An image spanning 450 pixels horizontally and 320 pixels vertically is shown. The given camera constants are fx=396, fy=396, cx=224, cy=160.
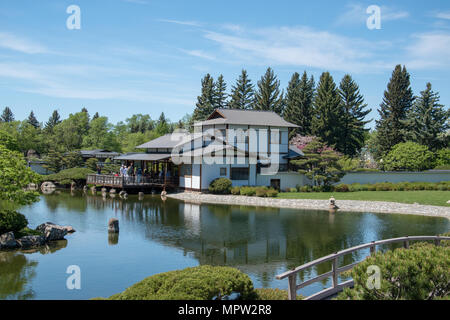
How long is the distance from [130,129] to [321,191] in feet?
207

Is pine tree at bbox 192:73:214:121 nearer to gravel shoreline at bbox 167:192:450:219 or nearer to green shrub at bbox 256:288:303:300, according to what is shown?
gravel shoreline at bbox 167:192:450:219

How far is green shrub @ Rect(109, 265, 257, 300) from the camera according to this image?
7188 millimetres

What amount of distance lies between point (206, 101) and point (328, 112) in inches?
847

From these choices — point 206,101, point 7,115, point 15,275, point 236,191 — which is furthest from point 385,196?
point 7,115

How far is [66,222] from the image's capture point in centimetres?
2128

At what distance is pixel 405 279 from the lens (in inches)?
285

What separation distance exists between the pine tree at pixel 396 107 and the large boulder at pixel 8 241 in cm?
4444

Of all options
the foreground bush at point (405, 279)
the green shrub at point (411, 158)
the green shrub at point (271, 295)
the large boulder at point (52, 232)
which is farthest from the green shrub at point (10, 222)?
the green shrub at point (411, 158)

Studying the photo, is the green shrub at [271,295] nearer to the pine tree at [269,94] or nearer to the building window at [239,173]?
the building window at [239,173]

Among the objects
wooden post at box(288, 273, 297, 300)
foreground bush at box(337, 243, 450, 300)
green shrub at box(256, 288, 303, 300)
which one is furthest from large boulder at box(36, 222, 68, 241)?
foreground bush at box(337, 243, 450, 300)

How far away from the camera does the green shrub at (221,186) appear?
3272 centimetres

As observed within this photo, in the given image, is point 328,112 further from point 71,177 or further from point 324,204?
point 71,177
